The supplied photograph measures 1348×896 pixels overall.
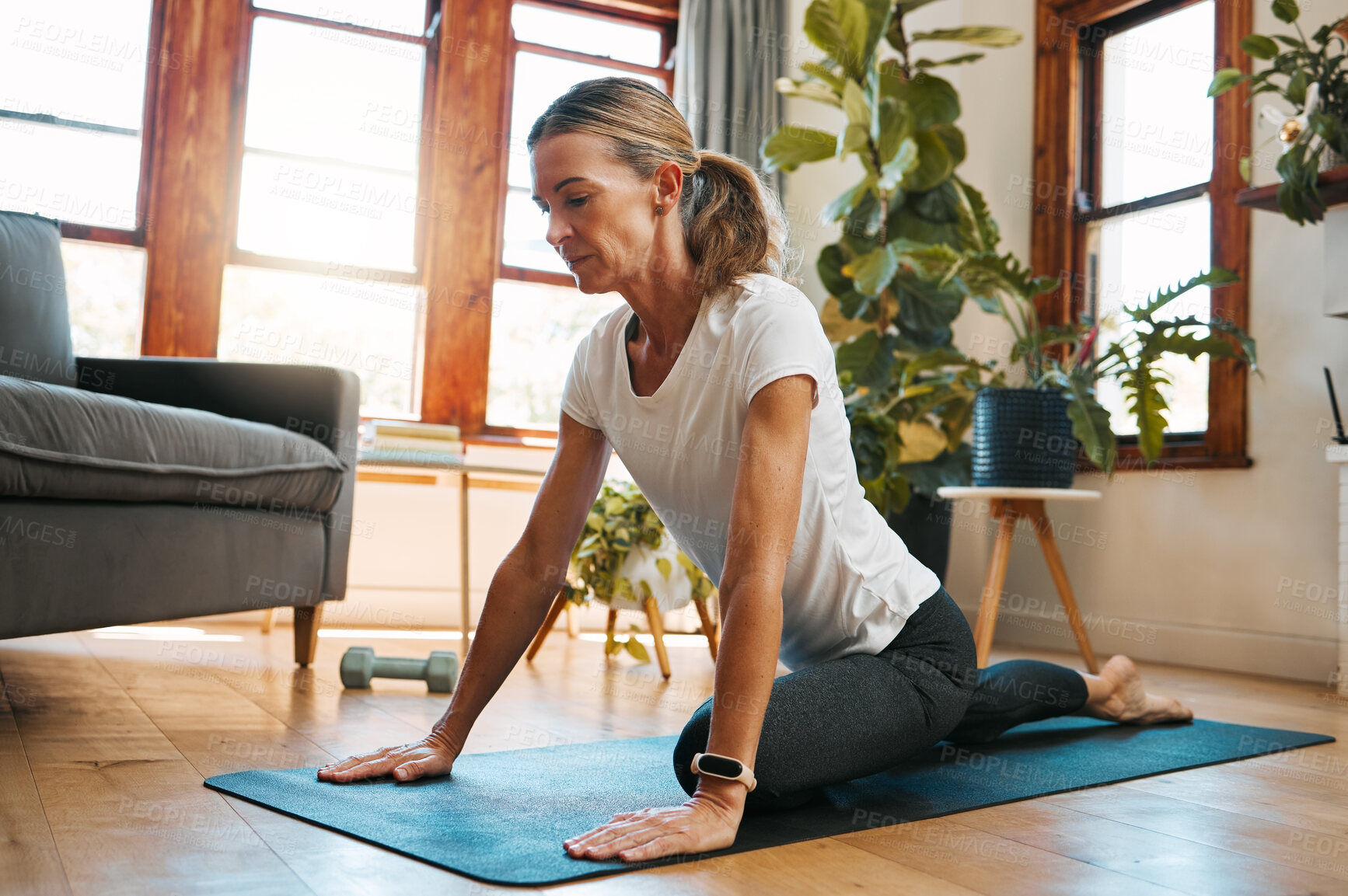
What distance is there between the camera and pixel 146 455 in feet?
5.79

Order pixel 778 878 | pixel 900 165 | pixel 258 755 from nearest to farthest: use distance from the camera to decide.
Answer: pixel 778 878 < pixel 258 755 < pixel 900 165

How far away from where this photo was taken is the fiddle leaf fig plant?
309 cm

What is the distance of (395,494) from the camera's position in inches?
150

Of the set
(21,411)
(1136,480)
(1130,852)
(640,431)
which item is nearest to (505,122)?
(1136,480)

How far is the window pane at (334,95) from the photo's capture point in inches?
153

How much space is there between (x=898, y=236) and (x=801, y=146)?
1.37 feet

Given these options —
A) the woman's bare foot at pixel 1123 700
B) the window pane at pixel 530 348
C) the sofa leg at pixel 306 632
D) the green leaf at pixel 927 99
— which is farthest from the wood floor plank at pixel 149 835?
the window pane at pixel 530 348

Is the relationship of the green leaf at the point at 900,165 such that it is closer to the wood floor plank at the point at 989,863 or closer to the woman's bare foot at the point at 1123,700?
the woman's bare foot at the point at 1123,700

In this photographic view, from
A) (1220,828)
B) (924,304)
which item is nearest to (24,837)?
(1220,828)

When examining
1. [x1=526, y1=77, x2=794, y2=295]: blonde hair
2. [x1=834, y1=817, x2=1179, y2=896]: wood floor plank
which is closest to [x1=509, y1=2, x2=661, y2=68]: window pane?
[x1=526, y1=77, x2=794, y2=295]: blonde hair

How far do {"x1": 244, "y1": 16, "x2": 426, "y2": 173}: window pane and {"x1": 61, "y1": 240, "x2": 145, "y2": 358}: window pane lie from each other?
0.59 m

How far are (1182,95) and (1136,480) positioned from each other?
4.00 feet

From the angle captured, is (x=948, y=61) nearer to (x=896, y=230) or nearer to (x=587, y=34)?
(x=896, y=230)

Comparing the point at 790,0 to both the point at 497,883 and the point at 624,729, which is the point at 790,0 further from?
the point at 497,883
